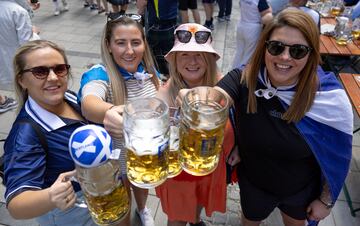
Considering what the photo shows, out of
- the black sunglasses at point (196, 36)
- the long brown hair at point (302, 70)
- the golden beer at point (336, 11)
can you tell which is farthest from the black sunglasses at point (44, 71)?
the golden beer at point (336, 11)

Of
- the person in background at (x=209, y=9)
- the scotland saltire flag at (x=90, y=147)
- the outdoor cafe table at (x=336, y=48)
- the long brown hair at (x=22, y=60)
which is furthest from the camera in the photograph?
the person in background at (x=209, y=9)

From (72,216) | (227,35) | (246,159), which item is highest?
(246,159)

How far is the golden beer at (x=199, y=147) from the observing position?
1025 millimetres

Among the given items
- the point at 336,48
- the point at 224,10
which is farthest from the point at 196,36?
the point at 224,10

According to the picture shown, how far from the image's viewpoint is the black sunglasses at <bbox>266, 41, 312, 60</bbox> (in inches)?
56.5

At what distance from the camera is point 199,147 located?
1.05 m

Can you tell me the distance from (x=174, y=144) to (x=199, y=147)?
0.12m

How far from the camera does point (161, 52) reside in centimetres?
387

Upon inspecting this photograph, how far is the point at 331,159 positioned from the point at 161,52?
2.73 m

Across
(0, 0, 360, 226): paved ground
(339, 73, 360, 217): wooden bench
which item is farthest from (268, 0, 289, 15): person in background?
(339, 73, 360, 217): wooden bench

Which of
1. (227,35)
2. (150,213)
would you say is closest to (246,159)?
(150,213)

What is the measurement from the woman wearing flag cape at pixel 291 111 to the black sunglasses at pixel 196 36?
267 mm

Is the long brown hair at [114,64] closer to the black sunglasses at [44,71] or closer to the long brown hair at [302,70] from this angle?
the black sunglasses at [44,71]

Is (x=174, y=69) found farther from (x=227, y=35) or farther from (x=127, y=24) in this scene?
(x=227, y=35)
